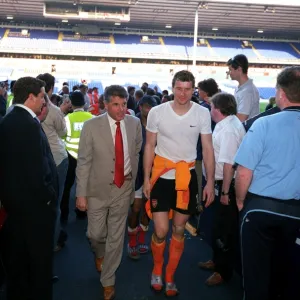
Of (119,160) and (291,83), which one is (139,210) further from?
(291,83)

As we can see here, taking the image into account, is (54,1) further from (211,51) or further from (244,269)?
(244,269)

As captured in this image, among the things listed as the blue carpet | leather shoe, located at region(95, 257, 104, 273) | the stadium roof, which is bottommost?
A: the blue carpet

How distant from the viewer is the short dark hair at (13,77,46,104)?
86.9 inches

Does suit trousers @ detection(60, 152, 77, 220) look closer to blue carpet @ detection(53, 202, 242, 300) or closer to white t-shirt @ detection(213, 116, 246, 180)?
blue carpet @ detection(53, 202, 242, 300)

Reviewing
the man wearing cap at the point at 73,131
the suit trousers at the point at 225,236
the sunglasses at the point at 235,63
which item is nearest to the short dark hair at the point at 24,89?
the suit trousers at the point at 225,236

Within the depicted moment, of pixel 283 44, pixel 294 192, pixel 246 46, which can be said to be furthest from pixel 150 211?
pixel 283 44

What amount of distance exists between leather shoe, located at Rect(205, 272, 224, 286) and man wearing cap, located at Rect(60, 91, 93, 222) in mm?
2080

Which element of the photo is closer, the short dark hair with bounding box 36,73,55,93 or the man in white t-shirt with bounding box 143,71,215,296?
the man in white t-shirt with bounding box 143,71,215,296

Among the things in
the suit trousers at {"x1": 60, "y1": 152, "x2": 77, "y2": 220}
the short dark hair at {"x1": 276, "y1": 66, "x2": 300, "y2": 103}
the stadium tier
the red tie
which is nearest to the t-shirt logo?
the suit trousers at {"x1": 60, "y1": 152, "x2": 77, "y2": 220}

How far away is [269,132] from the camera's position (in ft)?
6.41

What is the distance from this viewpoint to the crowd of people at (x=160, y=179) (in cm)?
199

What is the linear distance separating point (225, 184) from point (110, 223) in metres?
0.98

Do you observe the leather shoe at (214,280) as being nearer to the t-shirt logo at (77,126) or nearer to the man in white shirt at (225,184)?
the man in white shirt at (225,184)

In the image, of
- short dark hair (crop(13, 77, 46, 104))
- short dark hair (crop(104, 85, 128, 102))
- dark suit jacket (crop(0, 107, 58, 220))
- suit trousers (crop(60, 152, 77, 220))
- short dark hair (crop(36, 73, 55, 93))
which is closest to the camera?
dark suit jacket (crop(0, 107, 58, 220))
